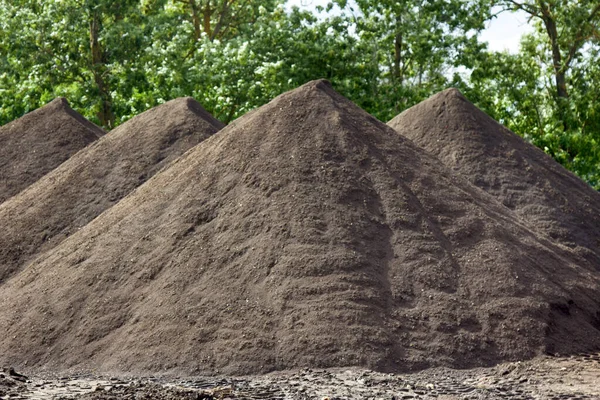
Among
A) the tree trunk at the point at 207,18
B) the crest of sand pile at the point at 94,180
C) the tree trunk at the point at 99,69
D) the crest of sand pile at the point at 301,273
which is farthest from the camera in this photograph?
the tree trunk at the point at 207,18

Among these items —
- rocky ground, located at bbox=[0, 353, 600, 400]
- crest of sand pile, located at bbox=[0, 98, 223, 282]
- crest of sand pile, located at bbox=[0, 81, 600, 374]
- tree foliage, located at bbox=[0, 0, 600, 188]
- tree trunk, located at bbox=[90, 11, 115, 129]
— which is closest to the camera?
rocky ground, located at bbox=[0, 353, 600, 400]

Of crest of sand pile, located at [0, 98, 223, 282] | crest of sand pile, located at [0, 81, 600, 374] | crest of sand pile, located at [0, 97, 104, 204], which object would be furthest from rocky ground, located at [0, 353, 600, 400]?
crest of sand pile, located at [0, 97, 104, 204]

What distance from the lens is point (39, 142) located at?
849 inches

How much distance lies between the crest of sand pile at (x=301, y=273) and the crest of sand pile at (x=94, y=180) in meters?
1.94

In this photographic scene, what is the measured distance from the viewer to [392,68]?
27.9m

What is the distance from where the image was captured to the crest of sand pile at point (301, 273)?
10742mm

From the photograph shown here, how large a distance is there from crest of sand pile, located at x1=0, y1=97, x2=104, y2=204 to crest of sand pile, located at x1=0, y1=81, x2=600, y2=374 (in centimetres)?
661

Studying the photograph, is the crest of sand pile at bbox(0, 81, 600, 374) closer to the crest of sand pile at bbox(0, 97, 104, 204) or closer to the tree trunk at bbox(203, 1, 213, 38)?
the crest of sand pile at bbox(0, 97, 104, 204)

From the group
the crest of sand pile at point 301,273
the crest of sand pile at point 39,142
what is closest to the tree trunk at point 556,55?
the crest of sand pile at point 39,142

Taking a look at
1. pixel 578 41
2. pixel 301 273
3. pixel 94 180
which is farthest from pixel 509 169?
pixel 578 41

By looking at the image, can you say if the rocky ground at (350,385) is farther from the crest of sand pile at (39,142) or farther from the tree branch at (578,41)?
the tree branch at (578,41)

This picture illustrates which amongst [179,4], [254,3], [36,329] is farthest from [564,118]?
[36,329]

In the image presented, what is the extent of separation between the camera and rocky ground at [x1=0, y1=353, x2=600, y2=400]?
29.8ft

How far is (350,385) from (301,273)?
2.24 metres
